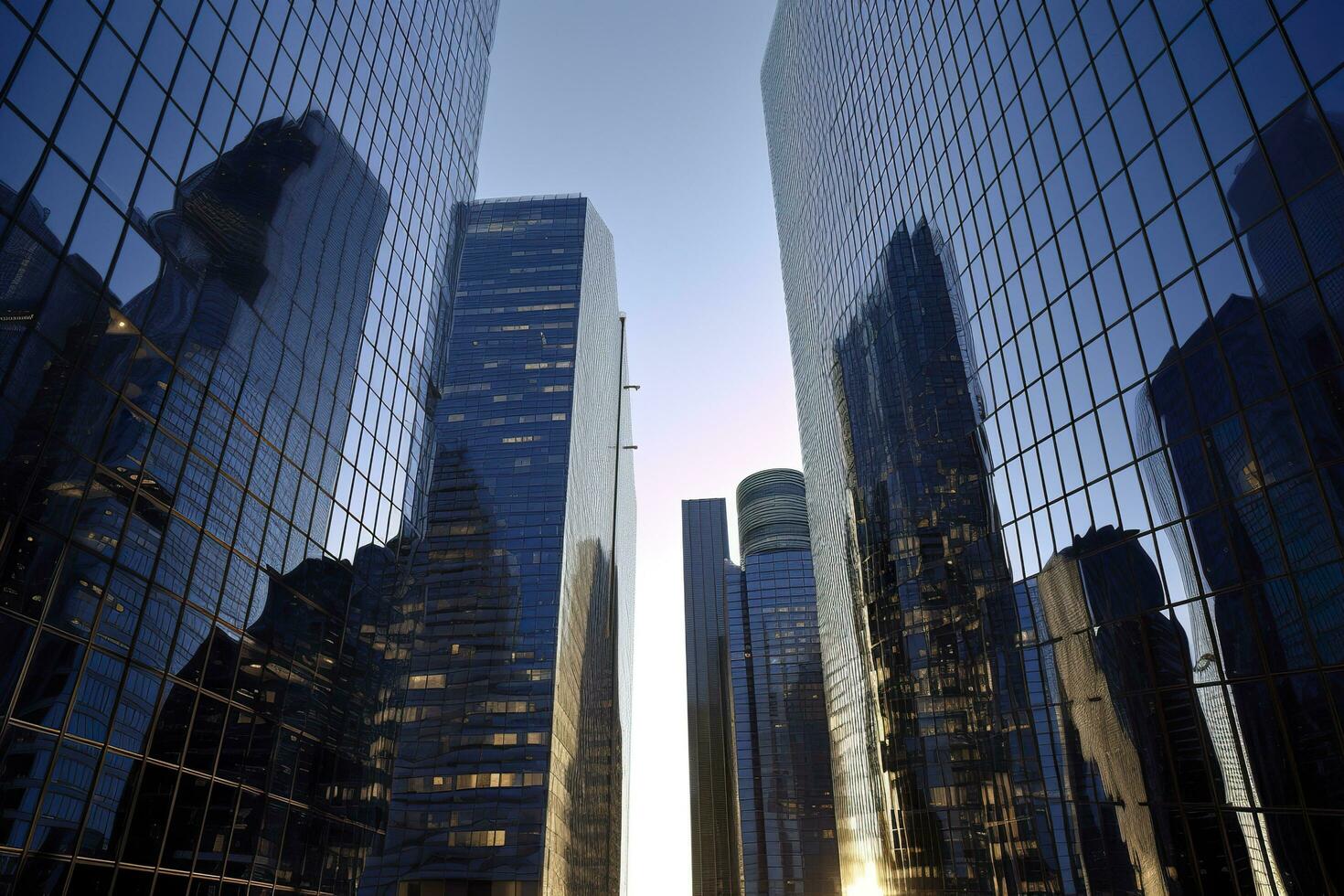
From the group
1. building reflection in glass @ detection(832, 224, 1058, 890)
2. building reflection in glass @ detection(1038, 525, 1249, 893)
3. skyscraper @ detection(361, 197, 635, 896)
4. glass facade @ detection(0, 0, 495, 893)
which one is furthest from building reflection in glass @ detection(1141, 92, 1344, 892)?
skyscraper @ detection(361, 197, 635, 896)

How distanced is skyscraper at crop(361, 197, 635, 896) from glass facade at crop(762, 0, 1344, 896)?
5279 cm

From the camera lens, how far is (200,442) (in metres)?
28.5

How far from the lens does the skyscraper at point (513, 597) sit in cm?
10450

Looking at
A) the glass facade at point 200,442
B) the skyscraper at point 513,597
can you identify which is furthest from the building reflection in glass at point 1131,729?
the skyscraper at point 513,597

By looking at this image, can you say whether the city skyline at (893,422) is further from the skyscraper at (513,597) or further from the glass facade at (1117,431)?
the skyscraper at (513,597)

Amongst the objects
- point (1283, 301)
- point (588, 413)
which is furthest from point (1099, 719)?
point (588, 413)

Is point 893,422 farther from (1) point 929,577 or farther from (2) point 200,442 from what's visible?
(2) point 200,442

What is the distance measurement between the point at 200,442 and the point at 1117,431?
32125 millimetres

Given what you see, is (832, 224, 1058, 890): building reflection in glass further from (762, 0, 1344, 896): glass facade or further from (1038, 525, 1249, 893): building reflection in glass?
(1038, 525, 1249, 893): building reflection in glass

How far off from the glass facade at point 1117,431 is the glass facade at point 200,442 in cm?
3020

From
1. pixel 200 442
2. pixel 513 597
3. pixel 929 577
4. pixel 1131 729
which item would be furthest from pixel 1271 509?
pixel 513 597

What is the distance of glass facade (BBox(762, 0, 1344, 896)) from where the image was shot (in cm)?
2459

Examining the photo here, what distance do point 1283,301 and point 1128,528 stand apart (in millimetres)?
10453

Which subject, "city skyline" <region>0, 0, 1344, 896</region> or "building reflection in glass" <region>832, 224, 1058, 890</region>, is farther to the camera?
"building reflection in glass" <region>832, 224, 1058, 890</region>
